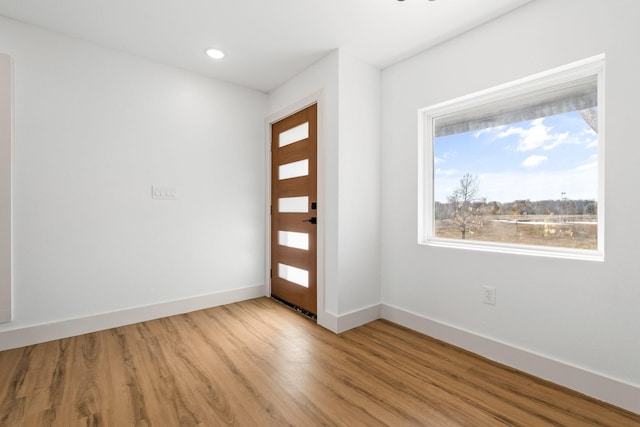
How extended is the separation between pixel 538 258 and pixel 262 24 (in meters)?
2.64

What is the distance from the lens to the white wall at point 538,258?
1627 mm

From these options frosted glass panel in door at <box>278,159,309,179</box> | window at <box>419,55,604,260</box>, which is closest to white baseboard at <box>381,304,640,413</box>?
window at <box>419,55,604,260</box>

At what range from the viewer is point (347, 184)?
8.79 ft

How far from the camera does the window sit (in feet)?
6.15

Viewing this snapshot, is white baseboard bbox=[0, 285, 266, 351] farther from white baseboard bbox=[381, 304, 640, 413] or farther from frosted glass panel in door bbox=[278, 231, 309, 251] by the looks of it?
white baseboard bbox=[381, 304, 640, 413]

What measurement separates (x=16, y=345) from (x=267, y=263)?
87.9 inches

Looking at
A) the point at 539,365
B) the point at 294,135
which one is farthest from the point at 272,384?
the point at 294,135

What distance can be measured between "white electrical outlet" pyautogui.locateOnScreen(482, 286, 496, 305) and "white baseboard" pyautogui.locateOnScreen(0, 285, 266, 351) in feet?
8.15

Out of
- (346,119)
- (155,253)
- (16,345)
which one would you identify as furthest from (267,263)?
(16,345)

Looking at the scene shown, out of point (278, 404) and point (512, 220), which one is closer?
point (278, 404)

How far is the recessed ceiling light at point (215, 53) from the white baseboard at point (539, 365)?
2.99 metres

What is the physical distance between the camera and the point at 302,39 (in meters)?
2.49

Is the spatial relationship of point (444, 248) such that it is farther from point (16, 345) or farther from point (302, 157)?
point (16, 345)

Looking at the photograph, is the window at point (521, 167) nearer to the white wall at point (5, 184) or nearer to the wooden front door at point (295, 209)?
the wooden front door at point (295, 209)
